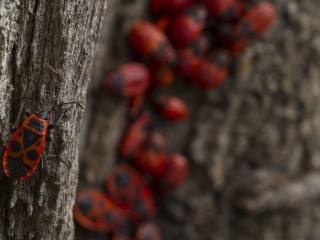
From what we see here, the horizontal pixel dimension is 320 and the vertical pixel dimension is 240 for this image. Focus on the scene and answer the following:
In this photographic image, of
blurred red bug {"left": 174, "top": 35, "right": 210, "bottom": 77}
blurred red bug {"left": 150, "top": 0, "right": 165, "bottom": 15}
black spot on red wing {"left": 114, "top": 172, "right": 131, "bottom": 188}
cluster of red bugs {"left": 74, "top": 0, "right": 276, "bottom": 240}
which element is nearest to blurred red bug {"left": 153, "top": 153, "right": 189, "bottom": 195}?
cluster of red bugs {"left": 74, "top": 0, "right": 276, "bottom": 240}

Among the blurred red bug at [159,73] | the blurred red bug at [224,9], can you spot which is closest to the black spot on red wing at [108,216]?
the blurred red bug at [159,73]

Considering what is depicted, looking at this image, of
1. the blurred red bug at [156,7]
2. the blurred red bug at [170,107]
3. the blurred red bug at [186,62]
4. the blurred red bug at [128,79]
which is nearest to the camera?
the blurred red bug at [128,79]

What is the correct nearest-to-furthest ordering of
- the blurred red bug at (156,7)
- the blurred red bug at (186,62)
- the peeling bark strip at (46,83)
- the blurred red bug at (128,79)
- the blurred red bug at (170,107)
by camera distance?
the peeling bark strip at (46,83), the blurred red bug at (128,79), the blurred red bug at (156,7), the blurred red bug at (186,62), the blurred red bug at (170,107)

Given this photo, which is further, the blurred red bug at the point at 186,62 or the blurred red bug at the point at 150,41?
the blurred red bug at the point at 186,62

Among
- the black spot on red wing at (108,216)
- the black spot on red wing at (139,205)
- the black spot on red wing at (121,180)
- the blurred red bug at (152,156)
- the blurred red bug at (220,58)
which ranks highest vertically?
the blurred red bug at (220,58)

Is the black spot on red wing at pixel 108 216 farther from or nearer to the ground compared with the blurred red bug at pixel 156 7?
nearer to the ground

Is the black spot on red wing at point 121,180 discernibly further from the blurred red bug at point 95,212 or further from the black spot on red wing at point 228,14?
the black spot on red wing at point 228,14

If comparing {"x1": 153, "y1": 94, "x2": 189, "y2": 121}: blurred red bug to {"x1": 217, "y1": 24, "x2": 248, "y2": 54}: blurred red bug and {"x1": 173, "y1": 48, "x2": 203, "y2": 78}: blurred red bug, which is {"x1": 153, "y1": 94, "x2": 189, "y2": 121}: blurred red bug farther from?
{"x1": 217, "y1": 24, "x2": 248, "y2": 54}: blurred red bug
